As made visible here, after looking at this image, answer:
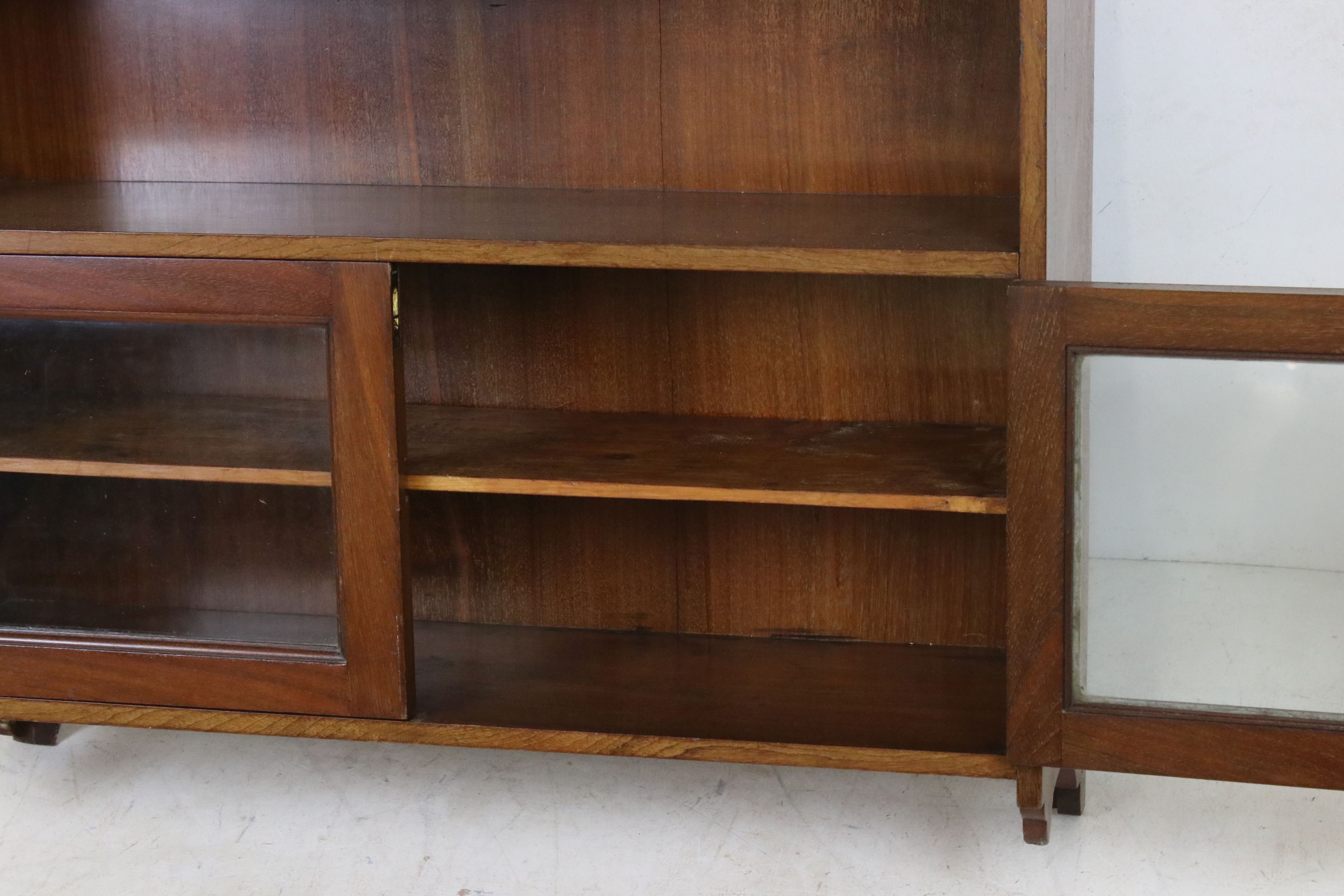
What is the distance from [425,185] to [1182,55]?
0.88 metres

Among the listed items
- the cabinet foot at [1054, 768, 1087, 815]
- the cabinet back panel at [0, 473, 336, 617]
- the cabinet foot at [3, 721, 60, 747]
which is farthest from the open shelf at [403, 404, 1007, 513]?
the cabinet foot at [3, 721, 60, 747]

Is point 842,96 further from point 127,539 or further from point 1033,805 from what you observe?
point 127,539

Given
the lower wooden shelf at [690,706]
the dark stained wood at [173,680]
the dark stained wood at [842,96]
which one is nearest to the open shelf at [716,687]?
the lower wooden shelf at [690,706]

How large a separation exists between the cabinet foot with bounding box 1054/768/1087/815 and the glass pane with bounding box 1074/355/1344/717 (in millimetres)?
235

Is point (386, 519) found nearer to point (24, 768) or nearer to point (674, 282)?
point (674, 282)

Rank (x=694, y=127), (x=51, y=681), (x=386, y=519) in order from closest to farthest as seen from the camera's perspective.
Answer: (x=386, y=519)
(x=51, y=681)
(x=694, y=127)

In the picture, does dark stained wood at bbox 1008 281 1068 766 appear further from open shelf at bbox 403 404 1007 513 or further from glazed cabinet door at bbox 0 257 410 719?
glazed cabinet door at bbox 0 257 410 719

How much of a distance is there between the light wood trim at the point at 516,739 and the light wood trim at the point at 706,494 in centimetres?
23

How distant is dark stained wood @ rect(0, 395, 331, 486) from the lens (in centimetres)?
150

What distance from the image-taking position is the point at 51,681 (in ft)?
5.25

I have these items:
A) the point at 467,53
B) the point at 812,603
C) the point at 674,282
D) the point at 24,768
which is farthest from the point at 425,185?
the point at 24,768

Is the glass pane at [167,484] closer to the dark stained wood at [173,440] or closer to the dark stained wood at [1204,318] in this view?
the dark stained wood at [173,440]

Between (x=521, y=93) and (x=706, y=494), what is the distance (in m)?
0.57

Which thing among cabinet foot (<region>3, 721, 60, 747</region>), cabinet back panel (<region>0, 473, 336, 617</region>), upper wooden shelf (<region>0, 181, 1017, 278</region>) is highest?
upper wooden shelf (<region>0, 181, 1017, 278</region>)
